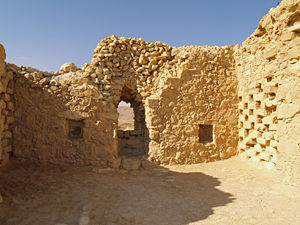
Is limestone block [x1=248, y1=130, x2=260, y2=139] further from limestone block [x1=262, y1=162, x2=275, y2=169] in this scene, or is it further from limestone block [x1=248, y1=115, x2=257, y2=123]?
limestone block [x1=262, y1=162, x2=275, y2=169]

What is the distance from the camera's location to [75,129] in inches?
265

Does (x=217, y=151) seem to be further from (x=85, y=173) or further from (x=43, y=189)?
(x=43, y=189)

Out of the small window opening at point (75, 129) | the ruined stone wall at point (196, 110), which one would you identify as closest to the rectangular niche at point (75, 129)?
the small window opening at point (75, 129)

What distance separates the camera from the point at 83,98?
641 centimetres

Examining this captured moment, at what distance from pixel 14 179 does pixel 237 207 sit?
4808 mm

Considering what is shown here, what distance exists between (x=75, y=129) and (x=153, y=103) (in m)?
2.51

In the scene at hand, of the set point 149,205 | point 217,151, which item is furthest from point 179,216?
point 217,151

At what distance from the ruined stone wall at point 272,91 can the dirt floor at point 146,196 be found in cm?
55

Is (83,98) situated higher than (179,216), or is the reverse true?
(83,98)

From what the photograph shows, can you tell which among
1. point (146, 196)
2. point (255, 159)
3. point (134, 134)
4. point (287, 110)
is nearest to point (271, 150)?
point (255, 159)

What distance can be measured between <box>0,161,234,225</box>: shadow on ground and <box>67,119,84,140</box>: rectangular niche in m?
1.00

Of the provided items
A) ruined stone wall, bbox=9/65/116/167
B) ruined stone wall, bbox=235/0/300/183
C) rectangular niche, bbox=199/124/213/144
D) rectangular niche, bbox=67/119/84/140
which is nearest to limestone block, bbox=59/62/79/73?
ruined stone wall, bbox=9/65/116/167

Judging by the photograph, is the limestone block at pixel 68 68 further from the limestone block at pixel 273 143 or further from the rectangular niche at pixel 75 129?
the limestone block at pixel 273 143

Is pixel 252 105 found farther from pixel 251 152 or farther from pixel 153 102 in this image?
pixel 153 102
